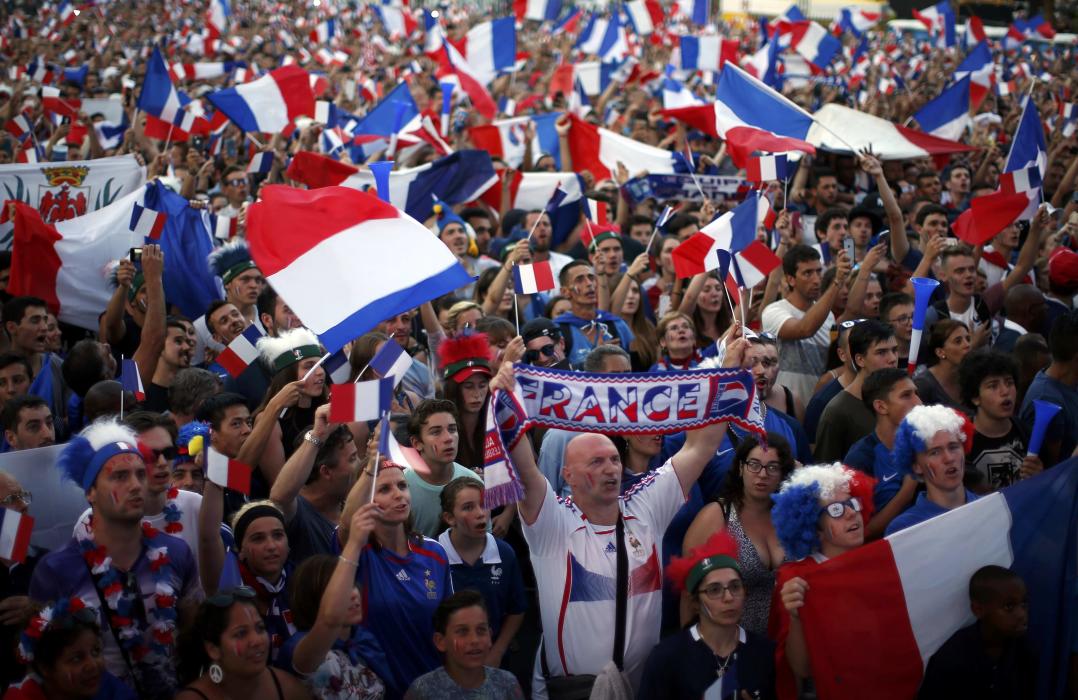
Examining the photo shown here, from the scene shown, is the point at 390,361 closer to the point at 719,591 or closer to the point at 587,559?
the point at 587,559

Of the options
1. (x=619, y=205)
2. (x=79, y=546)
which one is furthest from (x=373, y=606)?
(x=619, y=205)

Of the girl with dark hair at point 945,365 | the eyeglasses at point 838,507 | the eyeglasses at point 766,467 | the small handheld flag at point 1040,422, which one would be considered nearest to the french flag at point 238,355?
the eyeglasses at point 766,467

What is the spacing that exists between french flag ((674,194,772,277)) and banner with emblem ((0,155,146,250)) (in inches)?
211

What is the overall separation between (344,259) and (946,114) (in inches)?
410

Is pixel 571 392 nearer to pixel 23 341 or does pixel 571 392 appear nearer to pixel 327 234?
pixel 327 234

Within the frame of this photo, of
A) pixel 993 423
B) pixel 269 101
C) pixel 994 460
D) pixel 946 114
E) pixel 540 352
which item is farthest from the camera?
pixel 946 114

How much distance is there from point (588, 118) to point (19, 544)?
47.4ft

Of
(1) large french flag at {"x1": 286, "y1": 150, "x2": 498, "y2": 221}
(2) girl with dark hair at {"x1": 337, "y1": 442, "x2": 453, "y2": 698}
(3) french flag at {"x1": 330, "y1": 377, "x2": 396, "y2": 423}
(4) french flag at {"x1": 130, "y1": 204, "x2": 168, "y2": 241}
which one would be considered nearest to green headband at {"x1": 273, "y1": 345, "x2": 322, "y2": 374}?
(2) girl with dark hair at {"x1": 337, "y1": 442, "x2": 453, "y2": 698}

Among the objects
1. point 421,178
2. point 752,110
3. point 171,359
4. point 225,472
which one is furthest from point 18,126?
point 225,472

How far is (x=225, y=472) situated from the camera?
5004mm

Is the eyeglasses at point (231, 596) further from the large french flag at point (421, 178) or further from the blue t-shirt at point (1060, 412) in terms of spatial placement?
the large french flag at point (421, 178)

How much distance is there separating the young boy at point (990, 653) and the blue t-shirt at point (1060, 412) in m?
1.73

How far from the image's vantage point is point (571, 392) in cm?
521

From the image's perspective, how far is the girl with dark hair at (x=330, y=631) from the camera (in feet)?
15.0
